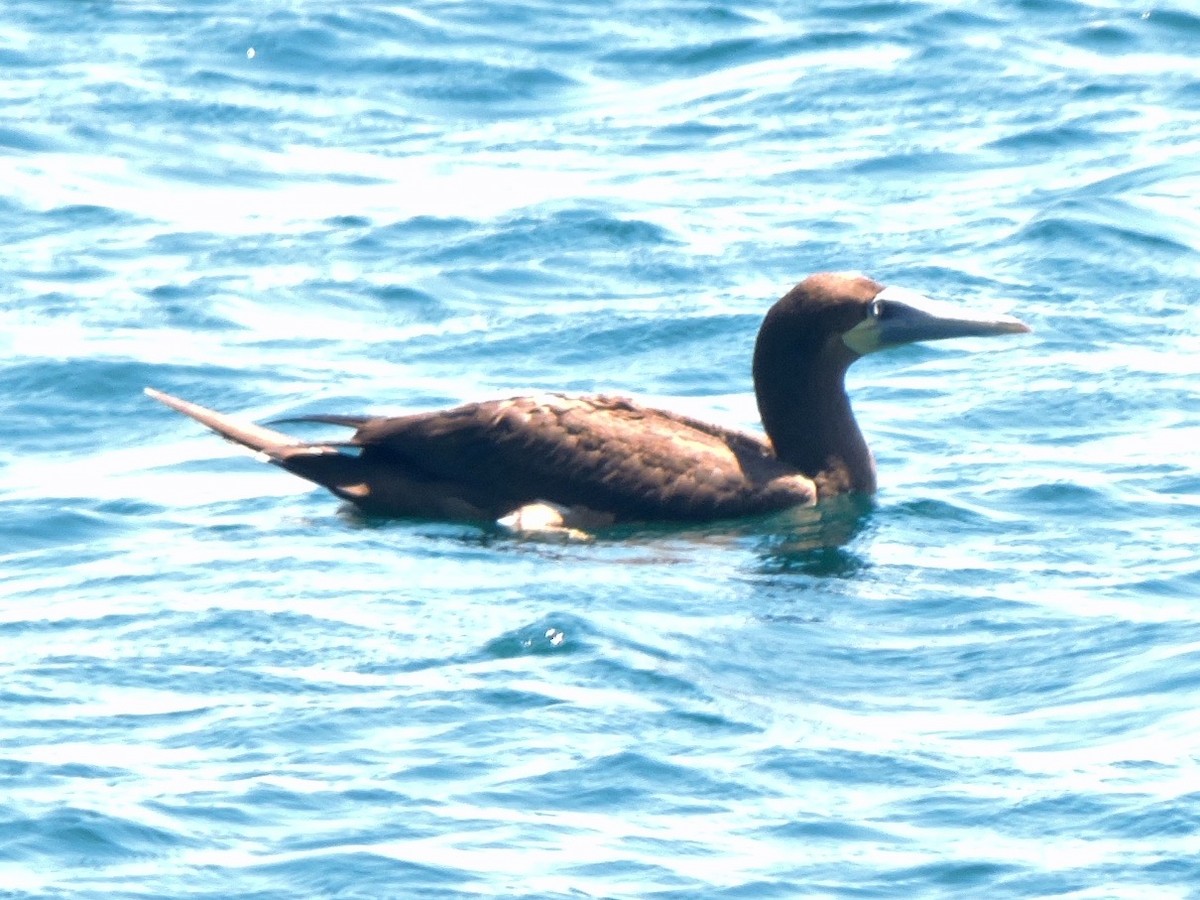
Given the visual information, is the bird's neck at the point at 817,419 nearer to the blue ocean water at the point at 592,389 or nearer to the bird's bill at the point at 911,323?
the bird's bill at the point at 911,323

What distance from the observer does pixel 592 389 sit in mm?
11875

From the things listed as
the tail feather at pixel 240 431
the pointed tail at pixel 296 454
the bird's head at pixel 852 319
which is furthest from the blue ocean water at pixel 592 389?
the bird's head at pixel 852 319

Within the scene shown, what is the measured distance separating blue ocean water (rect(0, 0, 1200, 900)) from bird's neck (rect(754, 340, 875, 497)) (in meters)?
0.21

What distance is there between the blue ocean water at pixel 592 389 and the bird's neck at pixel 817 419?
0.21 metres

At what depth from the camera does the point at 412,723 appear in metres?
7.53

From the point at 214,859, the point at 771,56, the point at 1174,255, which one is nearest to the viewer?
the point at 214,859

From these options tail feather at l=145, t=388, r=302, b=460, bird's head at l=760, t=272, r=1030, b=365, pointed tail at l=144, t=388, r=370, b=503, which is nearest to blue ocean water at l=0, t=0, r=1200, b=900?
pointed tail at l=144, t=388, r=370, b=503

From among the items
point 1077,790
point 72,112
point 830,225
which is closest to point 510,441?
point 1077,790

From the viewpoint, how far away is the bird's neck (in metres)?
A: 10.4

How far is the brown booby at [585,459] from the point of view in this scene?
10.0 metres

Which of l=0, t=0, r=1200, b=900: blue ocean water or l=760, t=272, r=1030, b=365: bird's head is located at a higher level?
l=760, t=272, r=1030, b=365: bird's head

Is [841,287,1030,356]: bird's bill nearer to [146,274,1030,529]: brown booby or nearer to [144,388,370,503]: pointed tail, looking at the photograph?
[146,274,1030,529]: brown booby

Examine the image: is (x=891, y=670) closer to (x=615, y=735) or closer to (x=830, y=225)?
(x=615, y=735)

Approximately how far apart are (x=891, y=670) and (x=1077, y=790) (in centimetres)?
115
